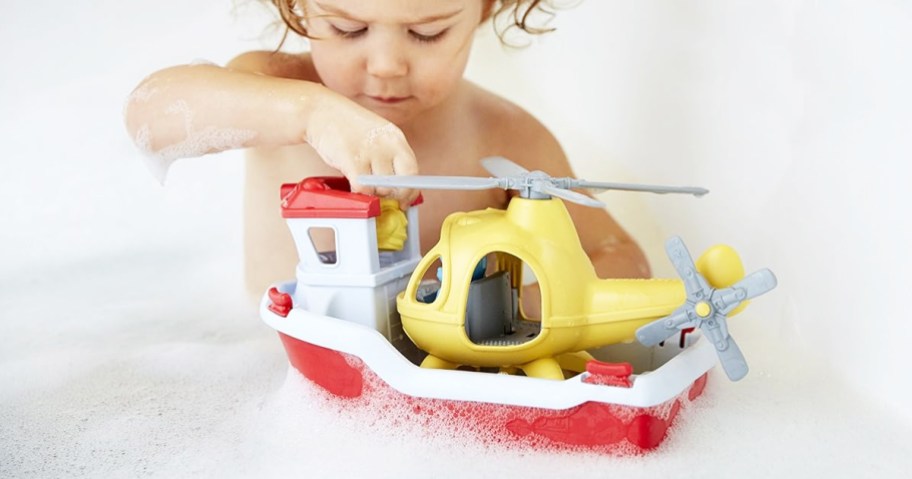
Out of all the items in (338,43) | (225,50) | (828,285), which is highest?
(338,43)

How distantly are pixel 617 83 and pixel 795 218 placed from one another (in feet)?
1.57

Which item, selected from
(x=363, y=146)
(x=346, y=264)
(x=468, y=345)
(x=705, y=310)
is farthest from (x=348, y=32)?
(x=705, y=310)

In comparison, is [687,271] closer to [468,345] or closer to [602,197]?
[468,345]

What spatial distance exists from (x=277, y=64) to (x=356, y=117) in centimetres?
30

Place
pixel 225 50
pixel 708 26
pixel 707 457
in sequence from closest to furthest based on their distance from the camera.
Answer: pixel 707 457 → pixel 708 26 → pixel 225 50

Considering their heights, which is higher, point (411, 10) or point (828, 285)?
point (411, 10)

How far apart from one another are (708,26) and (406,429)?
0.77 m

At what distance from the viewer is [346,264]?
88 cm

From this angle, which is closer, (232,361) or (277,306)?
(277,306)

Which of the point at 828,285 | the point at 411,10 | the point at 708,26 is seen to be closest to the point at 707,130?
the point at 708,26

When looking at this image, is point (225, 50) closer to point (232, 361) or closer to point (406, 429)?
point (232, 361)

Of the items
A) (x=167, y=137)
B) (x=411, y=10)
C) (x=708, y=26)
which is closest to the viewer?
(x=411, y=10)

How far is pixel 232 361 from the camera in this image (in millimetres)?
1104

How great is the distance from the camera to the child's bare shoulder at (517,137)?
1263mm
